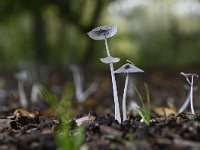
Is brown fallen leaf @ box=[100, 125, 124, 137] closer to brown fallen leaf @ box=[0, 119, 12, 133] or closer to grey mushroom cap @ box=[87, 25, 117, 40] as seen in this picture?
grey mushroom cap @ box=[87, 25, 117, 40]

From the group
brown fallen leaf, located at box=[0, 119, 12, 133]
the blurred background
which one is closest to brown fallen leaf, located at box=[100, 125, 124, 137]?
brown fallen leaf, located at box=[0, 119, 12, 133]

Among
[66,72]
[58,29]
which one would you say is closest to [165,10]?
[58,29]

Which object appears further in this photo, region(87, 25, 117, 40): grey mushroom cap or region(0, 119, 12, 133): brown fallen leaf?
region(0, 119, 12, 133): brown fallen leaf

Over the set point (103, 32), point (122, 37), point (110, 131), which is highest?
point (122, 37)

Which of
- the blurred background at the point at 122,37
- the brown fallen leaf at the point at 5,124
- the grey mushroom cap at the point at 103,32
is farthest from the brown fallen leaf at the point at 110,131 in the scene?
the blurred background at the point at 122,37

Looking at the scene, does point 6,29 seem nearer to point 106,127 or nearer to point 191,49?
point 191,49

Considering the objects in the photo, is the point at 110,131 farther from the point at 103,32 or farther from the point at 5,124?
the point at 5,124

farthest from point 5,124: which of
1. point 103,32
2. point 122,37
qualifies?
point 122,37

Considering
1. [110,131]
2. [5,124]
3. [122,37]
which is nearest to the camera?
[110,131]

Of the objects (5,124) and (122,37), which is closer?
(5,124)
